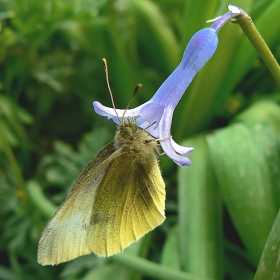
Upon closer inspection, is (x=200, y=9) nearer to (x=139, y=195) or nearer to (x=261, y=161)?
(x=261, y=161)

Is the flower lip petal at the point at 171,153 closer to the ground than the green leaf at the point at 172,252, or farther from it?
farther from it

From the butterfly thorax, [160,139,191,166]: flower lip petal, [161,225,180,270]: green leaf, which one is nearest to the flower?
[160,139,191,166]: flower lip petal

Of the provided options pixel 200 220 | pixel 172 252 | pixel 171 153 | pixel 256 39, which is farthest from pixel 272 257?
pixel 172 252

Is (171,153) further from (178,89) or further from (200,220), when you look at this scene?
(200,220)

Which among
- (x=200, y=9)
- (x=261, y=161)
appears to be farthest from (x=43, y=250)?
(x=200, y=9)

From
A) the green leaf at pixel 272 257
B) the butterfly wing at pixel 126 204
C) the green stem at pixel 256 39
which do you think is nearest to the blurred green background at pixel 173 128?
the green leaf at pixel 272 257

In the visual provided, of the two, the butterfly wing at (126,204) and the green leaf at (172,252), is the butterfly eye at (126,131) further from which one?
the green leaf at (172,252)

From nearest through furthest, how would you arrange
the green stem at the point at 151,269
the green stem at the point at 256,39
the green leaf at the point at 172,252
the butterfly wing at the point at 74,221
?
the green stem at the point at 256,39 < the butterfly wing at the point at 74,221 < the green stem at the point at 151,269 < the green leaf at the point at 172,252
